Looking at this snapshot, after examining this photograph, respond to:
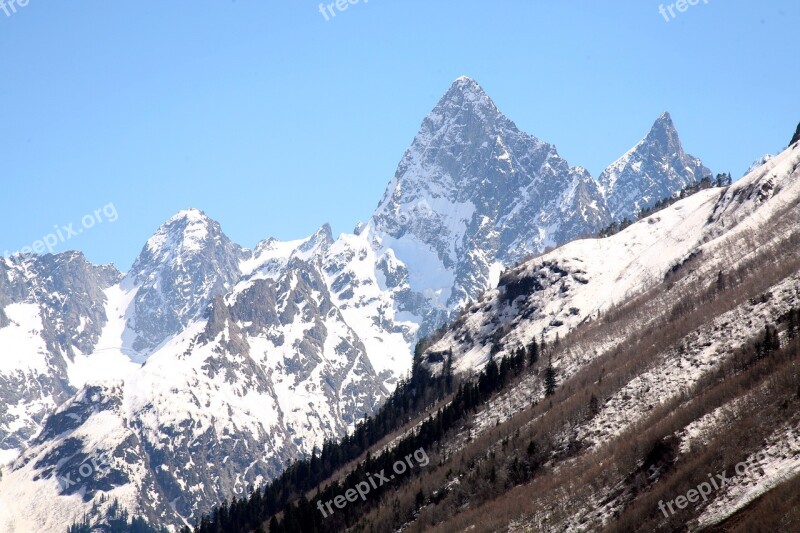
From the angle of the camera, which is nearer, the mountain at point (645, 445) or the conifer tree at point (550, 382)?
the mountain at point (645, 445)

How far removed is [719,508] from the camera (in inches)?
3083

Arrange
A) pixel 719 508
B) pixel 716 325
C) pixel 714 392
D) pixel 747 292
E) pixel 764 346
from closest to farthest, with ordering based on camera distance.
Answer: pixel 719 508, pixel 714 392, pixel 764 346, pixel 716 325, pixel 747 292

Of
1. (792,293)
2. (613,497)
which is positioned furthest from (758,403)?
(792,293)

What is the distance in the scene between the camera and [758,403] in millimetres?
99438

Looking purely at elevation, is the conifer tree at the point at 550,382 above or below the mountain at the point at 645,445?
above

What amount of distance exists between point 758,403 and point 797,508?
109 feet

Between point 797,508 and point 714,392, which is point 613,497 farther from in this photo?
point 797,508

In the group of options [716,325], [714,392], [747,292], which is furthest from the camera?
[747,292]

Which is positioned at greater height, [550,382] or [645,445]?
[550,382]

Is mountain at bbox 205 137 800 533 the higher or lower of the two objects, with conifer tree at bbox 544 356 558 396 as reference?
lower

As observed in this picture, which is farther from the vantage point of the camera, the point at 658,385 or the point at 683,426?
the point at 658,385

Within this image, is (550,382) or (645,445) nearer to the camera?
(645,445)

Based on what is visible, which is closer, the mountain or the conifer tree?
the mountain

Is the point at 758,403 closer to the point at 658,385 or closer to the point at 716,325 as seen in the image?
the point at 658,385
